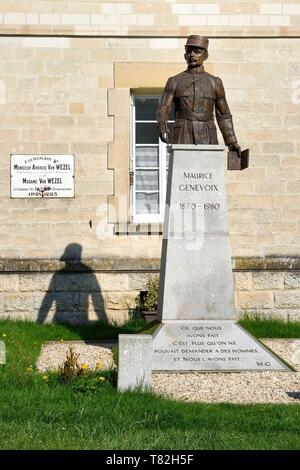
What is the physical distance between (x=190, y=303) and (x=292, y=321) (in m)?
3.48

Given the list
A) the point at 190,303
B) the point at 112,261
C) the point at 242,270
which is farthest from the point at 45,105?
the point at 190,303

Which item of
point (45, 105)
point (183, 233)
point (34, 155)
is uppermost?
point (45, 105)

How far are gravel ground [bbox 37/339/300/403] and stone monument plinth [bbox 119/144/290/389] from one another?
24 cm

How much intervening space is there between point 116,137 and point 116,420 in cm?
627

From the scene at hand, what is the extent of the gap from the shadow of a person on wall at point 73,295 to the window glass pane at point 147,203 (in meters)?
1.22

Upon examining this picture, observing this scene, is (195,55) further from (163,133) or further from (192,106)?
(163,133)

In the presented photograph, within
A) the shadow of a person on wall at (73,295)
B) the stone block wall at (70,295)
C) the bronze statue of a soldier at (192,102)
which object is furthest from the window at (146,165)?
the bronze statue of a soldier at (192,102)

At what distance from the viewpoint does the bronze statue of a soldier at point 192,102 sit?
8656mm

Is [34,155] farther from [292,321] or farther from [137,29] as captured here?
[292,321]

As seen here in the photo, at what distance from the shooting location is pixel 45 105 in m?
11.6

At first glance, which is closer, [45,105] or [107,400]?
[107,400]

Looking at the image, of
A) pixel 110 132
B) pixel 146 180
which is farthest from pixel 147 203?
pixel 110 132

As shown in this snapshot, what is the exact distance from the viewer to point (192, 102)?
8680 millimetres

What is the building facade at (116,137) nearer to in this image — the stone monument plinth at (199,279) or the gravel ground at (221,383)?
the gravel ground at (221,383)
